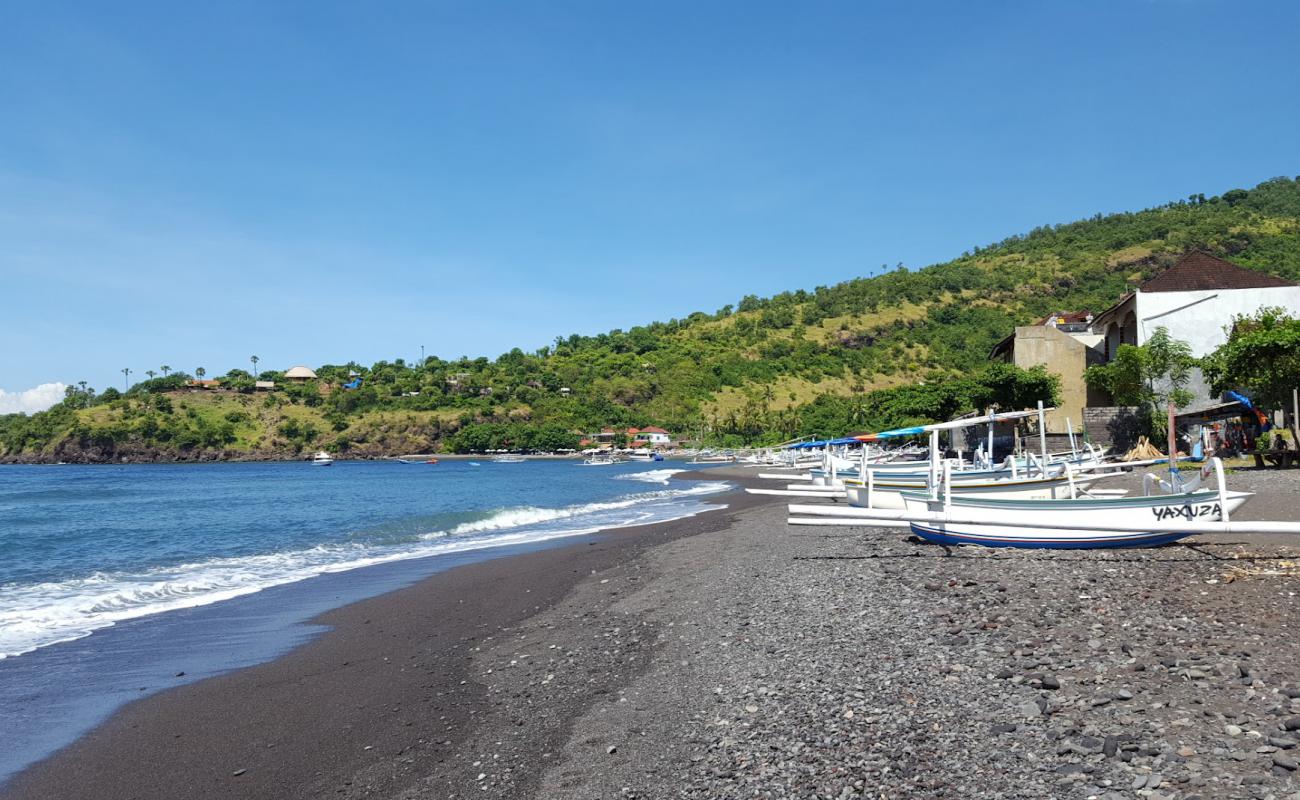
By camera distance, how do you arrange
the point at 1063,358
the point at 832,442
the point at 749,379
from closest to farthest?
the point at 832,442 → the point at 1063,358 → the point at 749,379

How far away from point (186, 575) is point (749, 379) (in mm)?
139711

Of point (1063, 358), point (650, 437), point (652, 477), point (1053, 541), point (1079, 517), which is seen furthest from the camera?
point (650, 437)

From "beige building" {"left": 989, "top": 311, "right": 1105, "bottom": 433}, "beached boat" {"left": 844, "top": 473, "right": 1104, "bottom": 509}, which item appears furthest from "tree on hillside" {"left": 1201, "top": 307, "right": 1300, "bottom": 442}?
"beige building" {"left": 989, "top": 311, "right": 1105, "bottom": 433}

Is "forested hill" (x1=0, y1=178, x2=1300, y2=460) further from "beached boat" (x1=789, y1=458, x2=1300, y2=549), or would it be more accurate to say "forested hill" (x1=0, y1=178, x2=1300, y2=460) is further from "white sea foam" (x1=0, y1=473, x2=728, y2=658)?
"beached boat" (x1=789, y1=458, x2=1300, y2=549)

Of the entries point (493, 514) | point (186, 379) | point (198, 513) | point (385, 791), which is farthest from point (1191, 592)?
point (186, 379)

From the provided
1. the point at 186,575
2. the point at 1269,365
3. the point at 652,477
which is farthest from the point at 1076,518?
the point at 652,477

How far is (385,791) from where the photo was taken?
577 cm

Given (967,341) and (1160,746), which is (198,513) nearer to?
(1160,746)

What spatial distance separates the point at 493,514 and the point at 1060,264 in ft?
433

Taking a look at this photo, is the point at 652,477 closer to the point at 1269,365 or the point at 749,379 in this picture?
the point at 1269,365

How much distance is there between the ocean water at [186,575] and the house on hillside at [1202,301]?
942 inches

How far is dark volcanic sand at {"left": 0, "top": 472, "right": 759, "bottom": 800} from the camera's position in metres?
6.11

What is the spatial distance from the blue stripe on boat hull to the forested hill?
88.2 meters

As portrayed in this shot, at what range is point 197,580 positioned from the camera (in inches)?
648
